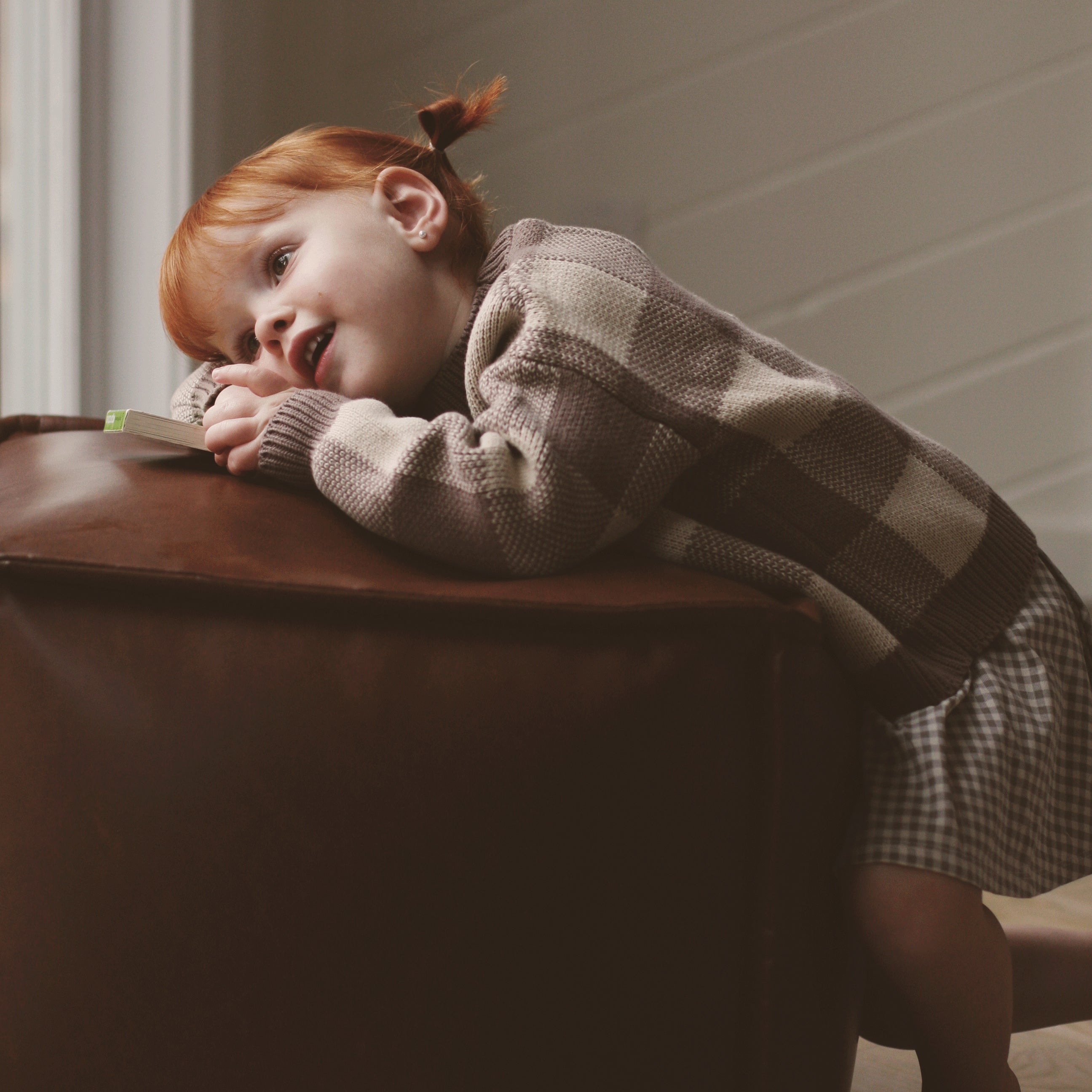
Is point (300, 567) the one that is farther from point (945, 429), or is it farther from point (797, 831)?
point (945, 429)

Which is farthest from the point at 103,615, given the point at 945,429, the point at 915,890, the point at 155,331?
the point at 945,429

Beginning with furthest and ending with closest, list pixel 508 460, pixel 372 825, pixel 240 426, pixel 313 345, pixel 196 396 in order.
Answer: pixel 196 396 → pixel 313 345 → pixel 240 426 → pixel 508 460 → pixel 372 825

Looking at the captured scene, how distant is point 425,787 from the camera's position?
23.0 inches

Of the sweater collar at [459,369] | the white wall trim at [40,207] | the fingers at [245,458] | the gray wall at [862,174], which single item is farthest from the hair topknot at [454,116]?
the gray wall at [862,174]

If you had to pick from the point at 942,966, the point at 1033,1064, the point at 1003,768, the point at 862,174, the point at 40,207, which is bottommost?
the point at 1033,1064

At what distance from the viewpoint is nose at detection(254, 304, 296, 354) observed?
878mm

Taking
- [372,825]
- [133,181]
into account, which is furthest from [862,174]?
[372,825]

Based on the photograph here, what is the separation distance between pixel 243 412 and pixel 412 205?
0.25m

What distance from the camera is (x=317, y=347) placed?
895 millimetres

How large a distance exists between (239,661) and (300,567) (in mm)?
A: 61

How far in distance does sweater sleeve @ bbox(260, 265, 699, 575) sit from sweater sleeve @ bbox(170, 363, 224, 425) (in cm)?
23

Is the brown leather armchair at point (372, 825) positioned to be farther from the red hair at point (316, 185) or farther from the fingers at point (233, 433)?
the red hair at point (316, 185)

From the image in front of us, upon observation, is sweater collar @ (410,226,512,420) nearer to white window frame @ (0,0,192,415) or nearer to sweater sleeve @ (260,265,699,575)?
sweater sleeve @ (260,265,699,575)

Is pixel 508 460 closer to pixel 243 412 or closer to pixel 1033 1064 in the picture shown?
pixel 243 412
